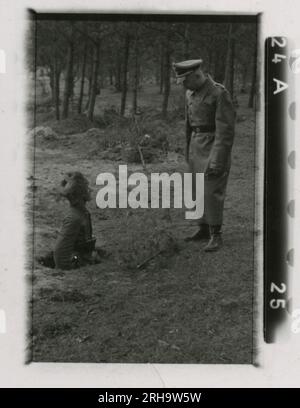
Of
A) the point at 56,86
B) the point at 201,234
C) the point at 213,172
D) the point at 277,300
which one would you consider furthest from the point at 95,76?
the point at 277,300

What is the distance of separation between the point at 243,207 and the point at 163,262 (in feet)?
2.05

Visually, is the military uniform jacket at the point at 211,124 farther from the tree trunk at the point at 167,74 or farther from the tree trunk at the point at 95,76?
the tree trunk at the point at 95,76

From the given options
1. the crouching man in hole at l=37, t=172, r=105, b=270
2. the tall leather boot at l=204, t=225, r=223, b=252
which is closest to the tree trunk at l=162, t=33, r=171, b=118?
the crouching man in hole at l=37, t=172, r=105, b=270

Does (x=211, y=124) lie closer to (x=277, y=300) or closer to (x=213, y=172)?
(x=213, y=172)

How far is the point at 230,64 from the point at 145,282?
149cm

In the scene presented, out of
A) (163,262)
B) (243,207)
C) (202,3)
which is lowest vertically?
(163,262)

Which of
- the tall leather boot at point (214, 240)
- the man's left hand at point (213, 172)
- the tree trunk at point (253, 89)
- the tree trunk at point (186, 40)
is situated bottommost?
the tall leather boot at point (214, 240)

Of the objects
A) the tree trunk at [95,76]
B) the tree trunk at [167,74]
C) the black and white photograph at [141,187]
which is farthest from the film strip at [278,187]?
the tree trunk at [95,76]

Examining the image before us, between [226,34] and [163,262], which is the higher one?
[226,34]

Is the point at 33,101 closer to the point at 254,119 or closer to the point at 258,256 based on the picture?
the point at 254,119

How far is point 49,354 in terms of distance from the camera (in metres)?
4.87

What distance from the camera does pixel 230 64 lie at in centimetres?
489

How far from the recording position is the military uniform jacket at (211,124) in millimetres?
4945
